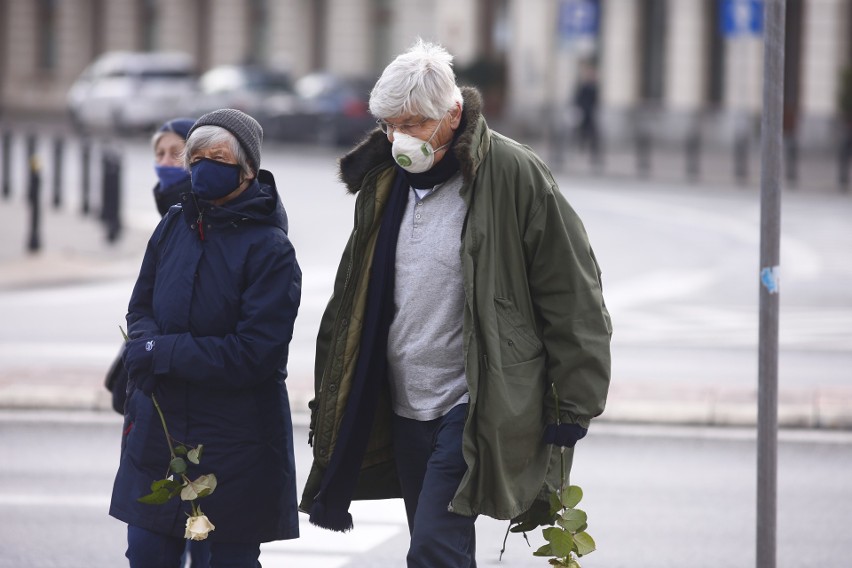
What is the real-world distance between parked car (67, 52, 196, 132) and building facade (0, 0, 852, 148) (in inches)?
265

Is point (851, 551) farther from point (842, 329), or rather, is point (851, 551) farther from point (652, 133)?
point (652, 133)

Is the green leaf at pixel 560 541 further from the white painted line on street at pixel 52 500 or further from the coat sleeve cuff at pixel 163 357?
the white painted line on street at pixel 52 500

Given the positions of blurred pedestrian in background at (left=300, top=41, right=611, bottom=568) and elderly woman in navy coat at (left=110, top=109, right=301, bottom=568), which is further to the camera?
elderly woman in navy coat at (left=110, top=109, right=301, bottom=568)

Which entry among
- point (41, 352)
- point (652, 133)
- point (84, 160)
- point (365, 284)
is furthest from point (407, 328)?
point (652, 133)

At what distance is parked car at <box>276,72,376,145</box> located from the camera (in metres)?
32.6

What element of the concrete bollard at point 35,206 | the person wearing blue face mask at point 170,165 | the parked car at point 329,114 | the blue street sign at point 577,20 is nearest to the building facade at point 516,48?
the blue street sign at point 577,20

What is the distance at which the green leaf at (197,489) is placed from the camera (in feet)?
13.6

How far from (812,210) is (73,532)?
663 inches

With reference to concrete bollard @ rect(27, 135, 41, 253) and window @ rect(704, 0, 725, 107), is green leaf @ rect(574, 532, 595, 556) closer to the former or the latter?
concrete bollard @ rect(27, 135, 41, 253)

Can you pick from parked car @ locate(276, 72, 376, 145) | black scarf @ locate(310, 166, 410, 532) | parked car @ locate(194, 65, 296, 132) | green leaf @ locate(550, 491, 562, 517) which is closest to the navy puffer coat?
black scarf @ locate(310, 166, 410, 532)

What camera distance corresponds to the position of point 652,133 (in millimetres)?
38062

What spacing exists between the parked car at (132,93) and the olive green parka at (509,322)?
32.1 meters

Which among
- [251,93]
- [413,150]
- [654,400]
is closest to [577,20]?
[251,93]

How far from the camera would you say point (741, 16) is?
75.6ft
